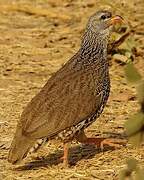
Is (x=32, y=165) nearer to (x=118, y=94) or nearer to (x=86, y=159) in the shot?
(x=86, y=159)

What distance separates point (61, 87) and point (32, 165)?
0.77m

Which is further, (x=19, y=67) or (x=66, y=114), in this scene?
(x=19, y=67)

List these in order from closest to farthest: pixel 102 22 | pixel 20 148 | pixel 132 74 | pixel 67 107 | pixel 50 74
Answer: pixel 132 74
pixel 20 148
pixel 67 107
pixel 102 22
pixel 50 74

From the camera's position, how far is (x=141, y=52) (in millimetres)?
9836

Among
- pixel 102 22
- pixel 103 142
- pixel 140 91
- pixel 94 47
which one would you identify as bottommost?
pixel 103 142

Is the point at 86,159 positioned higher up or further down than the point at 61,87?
further down

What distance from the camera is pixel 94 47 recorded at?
261 inches

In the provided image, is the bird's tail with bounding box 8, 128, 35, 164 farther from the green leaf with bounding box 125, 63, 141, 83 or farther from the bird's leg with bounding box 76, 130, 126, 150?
the green leaf with bounding box 125, 63, 141, 83

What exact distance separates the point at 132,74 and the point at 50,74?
6393mm

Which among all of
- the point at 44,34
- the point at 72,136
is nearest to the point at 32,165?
the point at 72,136

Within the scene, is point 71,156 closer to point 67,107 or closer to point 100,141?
point 100,141

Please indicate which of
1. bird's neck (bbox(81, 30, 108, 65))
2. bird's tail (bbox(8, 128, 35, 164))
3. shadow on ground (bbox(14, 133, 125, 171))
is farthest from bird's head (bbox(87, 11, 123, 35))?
bird's tail (bbox(8, 128, 35, 164))

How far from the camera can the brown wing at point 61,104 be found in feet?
19.1

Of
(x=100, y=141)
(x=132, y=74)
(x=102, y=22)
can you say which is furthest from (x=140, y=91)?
(x=102, y=22)
